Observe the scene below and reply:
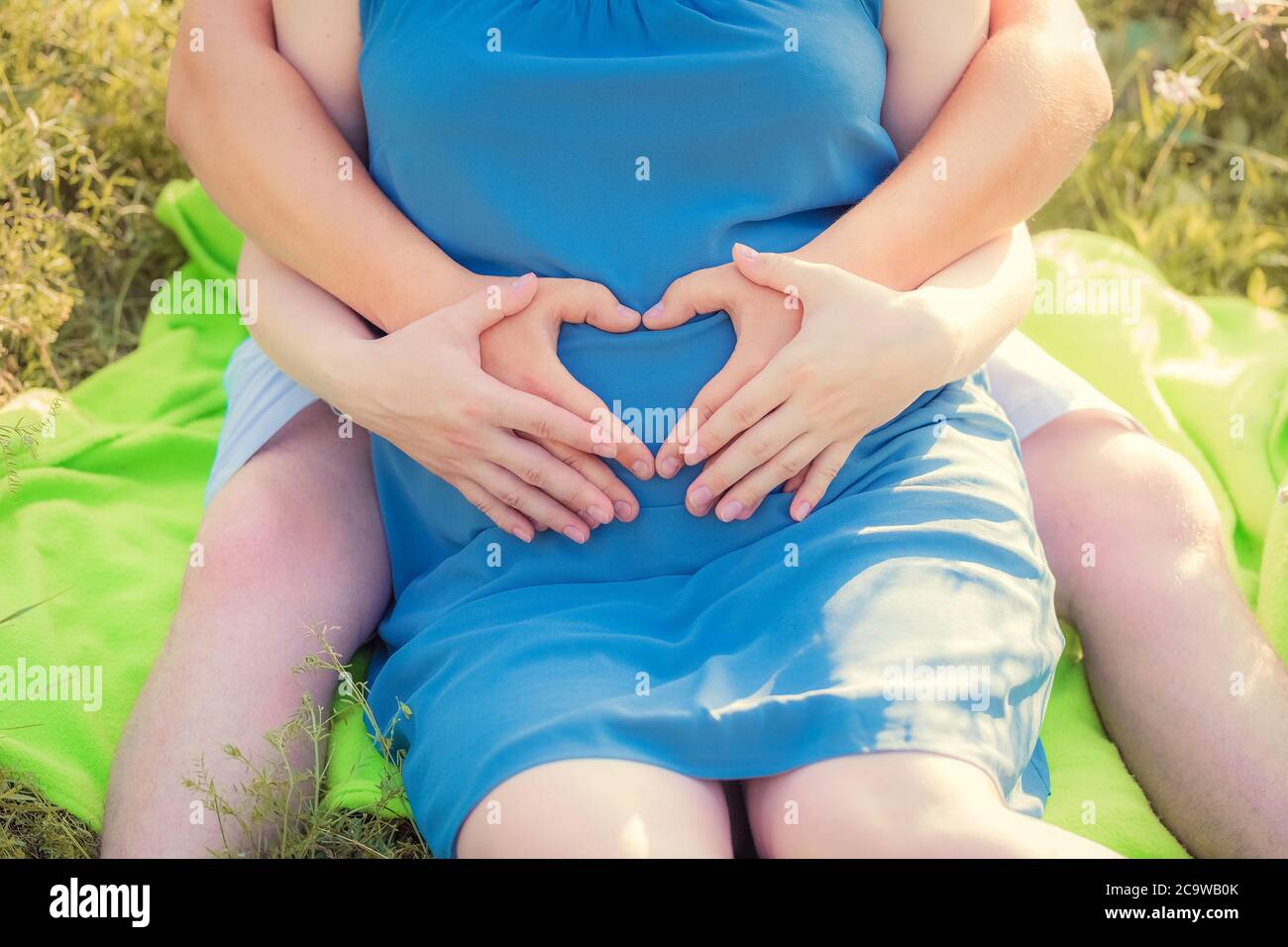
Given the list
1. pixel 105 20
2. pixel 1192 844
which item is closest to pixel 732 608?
pixel 1192 844

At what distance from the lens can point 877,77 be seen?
4.95 feet

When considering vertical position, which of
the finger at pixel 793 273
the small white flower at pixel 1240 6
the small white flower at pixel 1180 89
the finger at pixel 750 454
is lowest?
the finger at pixel 750 454

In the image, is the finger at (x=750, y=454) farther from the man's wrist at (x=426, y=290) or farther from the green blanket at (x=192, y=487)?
the green blanket at (x=192, y=487)

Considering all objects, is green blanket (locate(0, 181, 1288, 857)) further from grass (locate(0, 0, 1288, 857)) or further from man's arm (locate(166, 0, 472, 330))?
man's arm (locate(166, 0, 472, 330))

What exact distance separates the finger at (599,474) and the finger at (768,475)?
10cm

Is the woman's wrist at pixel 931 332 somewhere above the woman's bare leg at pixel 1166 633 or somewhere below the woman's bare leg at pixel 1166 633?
above

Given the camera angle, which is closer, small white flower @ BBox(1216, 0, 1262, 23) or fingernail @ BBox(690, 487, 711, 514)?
fingernail @ BBox(690, 487, 711, 514)

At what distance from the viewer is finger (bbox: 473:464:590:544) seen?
141cm

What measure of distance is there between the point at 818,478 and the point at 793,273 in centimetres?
23

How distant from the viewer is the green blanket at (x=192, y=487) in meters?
1.58

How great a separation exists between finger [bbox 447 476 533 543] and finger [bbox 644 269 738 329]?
261 mm

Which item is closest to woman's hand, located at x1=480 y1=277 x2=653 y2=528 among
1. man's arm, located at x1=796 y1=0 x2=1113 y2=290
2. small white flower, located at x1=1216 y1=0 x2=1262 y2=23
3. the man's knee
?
man's arm, located at x1=796 y1=0 x2=1113 y2=290

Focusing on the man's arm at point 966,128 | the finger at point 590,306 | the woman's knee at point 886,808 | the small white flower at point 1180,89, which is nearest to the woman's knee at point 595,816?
the woman's knee at point 886,808
